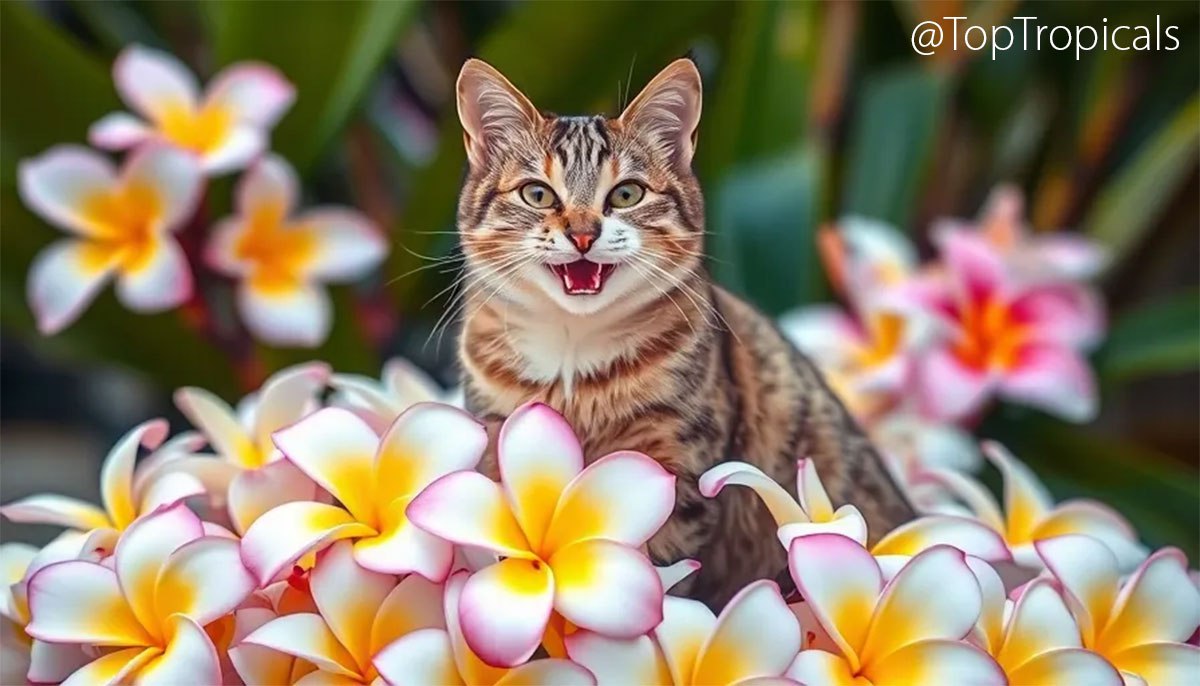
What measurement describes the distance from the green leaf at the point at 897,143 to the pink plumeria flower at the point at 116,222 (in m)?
0.44

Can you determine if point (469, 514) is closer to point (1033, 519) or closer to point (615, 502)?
point (615, 502)

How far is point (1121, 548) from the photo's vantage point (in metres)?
0.40

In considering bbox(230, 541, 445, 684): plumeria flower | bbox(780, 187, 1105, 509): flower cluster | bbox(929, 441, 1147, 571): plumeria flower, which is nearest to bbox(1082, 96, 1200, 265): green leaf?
bbox(780, 187, 1105, 509): flower cluster

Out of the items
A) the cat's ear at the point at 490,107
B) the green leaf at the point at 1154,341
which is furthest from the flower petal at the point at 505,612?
the green leaf at the point at 1154,341

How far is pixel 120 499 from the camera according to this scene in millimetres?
376

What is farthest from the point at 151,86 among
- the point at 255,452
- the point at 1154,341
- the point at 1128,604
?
the point at 1154,341

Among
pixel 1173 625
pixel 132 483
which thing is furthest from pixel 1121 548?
pixel 132 483

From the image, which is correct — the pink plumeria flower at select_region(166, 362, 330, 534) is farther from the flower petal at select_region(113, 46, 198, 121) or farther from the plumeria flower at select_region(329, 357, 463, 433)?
the flower petal at select_region(113, 46, 198, 121)

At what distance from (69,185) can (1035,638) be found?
44 centimetres

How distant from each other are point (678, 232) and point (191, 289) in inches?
14.1

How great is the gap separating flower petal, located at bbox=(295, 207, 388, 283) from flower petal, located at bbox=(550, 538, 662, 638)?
35 cm

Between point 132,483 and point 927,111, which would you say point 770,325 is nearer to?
point 132,483

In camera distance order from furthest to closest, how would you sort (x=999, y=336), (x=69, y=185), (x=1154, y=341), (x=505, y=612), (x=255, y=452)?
(x=1154, y=341)
(x=999, y=336)
(x=69, y=185)
(x=255, y=452)
(x=505, y=612)

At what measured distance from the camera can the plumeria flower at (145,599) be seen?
31 cm
